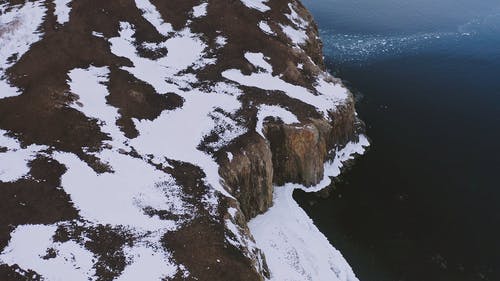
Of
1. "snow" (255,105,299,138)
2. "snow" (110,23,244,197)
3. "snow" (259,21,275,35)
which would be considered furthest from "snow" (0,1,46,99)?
"snow" (259,21,275,35)

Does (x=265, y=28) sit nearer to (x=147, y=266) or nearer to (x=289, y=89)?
(x=289, y=89)

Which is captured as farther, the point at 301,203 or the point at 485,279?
the point at 301,203

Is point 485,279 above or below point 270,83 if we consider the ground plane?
below

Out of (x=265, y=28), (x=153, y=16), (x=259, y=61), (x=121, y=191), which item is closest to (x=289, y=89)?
(x=259, y=61)

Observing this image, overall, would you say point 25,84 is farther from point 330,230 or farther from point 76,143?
point 330,230

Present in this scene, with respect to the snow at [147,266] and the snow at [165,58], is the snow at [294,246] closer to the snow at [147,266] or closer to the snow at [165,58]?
the snow at [147,266]

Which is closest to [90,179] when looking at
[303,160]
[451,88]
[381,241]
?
[303,160]
